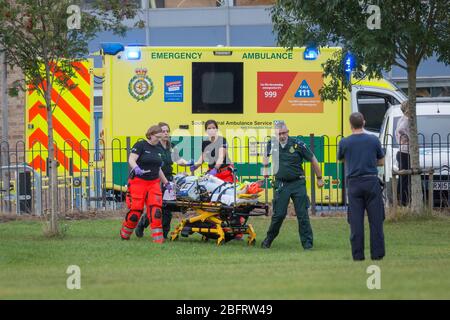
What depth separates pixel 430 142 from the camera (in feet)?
70.0

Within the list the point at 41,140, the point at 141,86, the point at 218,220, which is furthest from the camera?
the point at 41,140

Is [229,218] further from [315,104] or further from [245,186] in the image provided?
[315,104]

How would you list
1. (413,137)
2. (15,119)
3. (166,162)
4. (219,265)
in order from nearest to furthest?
(219,265) → (166,162) → (413,137) → (15,119)

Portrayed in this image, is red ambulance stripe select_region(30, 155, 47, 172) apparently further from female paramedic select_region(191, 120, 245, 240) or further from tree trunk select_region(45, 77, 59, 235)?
female paramedic select_region(191, 120, 245, 240)

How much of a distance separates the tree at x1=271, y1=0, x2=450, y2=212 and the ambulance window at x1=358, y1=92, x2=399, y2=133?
3.31 meters

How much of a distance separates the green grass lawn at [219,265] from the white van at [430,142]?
1.71 metres

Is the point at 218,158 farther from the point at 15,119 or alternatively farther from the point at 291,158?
the point at 15,119

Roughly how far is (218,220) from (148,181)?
112cm

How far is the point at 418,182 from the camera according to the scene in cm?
1916

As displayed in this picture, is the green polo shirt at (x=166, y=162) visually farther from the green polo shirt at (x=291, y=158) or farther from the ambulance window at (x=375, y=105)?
the ambulance window at (x=375, y=105)

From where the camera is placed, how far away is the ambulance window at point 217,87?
21.9 m

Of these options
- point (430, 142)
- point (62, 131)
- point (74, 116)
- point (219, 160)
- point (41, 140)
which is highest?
point (74, 116)

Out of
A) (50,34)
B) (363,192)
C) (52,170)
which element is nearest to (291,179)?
(363,192)

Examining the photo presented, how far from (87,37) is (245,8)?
506 inches
